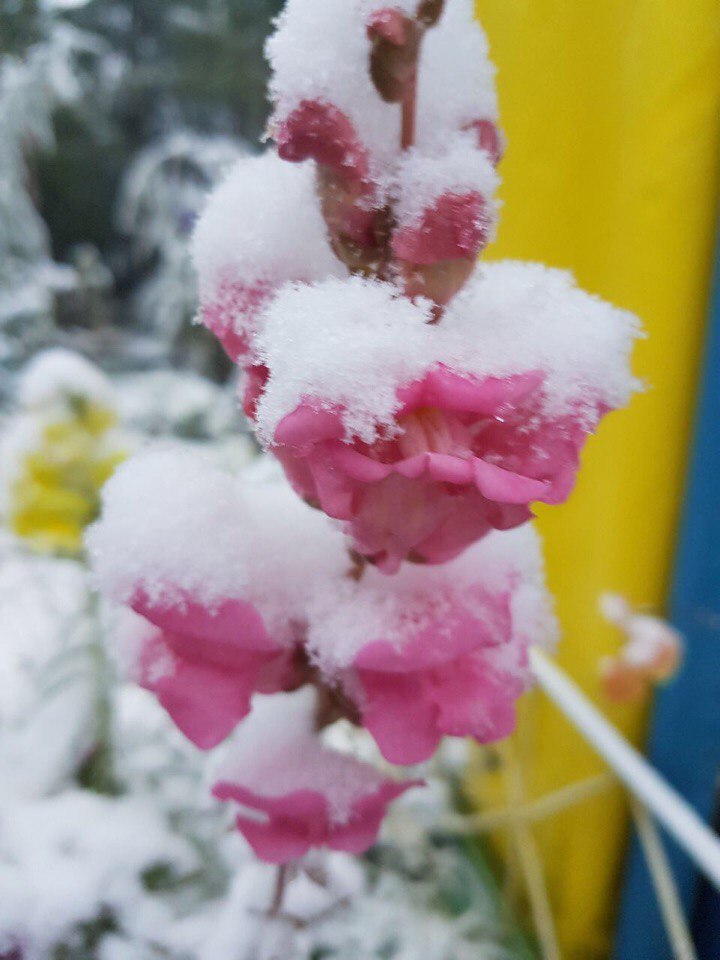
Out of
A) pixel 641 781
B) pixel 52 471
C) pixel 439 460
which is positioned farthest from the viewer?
pixel 52 471

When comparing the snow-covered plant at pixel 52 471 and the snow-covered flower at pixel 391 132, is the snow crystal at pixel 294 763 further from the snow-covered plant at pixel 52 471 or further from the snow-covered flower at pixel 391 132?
the snow-covered plant at pixel 52 471

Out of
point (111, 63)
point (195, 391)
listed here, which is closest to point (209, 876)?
point (195, 391)

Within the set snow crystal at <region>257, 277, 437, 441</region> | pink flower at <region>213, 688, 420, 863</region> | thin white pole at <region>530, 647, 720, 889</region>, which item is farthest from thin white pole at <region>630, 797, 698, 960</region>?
snow crystal at <region>257, 277, 437, 441</region>

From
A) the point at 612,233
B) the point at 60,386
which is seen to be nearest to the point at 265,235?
the point at 612,233

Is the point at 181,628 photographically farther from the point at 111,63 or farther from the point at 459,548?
the point at 111,63

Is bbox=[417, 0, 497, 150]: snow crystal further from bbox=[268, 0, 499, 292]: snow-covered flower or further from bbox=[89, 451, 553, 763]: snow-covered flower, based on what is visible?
bbox=[89, 451, 553, 763]: snow-covered flower

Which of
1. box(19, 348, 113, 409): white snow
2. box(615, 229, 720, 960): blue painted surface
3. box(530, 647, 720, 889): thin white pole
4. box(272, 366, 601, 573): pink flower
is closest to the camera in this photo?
box(272, 366, 601, 573): pink flower

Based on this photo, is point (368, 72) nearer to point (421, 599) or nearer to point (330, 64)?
point (330, 64)
